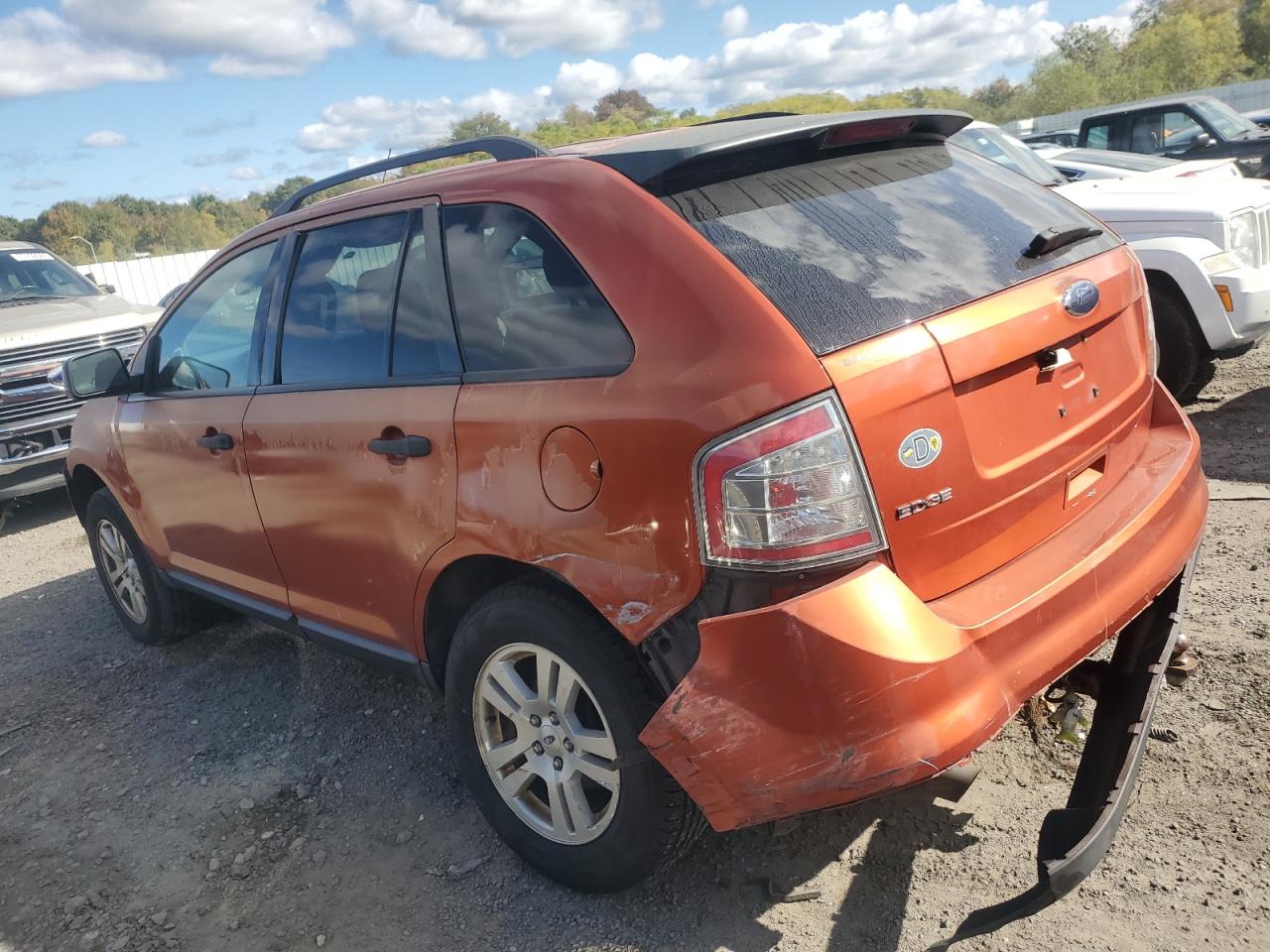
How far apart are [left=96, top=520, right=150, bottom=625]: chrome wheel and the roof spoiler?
3303mm

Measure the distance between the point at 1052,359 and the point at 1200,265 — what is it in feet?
12.5

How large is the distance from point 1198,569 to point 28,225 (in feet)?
258

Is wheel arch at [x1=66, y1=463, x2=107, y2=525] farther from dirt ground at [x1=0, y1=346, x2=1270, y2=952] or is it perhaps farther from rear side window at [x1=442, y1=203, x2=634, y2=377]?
rear side window at [x1=442, y1=203, x2=634, y2=377]

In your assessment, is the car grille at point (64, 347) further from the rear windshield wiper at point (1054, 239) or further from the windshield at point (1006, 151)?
the rear windshield wiper at point (1054, 239)

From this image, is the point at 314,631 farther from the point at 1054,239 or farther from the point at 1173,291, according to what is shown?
the point at 1173,291

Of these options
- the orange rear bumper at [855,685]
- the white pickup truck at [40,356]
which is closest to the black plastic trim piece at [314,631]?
the orange rear bumper at [855,685]

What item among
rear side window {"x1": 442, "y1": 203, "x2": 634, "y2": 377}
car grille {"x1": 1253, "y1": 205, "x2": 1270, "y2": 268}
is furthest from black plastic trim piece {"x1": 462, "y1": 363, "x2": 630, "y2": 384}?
car grille {"x1": 1253, "y1": 205, "x2": 1270, "y2": 268}

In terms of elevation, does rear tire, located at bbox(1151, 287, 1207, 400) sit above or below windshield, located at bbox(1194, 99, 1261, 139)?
below

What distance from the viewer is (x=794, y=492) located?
198 cm

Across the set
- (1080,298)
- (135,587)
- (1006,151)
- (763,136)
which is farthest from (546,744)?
(1006,151)

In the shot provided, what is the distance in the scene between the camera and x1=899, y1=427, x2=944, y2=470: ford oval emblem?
6.73 feet

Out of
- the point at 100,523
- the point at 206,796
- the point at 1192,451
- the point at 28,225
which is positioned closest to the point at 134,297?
the point at 100,523

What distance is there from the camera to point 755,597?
2016mm

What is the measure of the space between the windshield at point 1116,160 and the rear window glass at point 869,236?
7.48m
